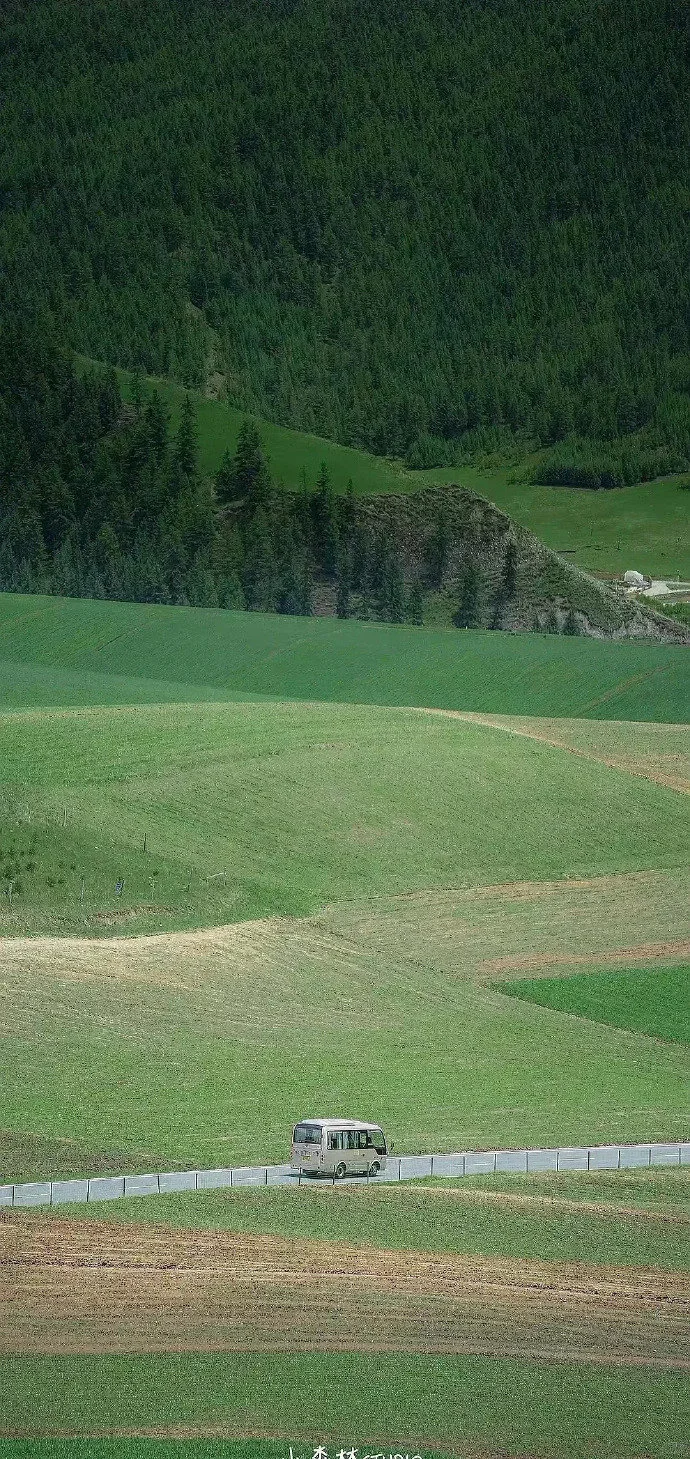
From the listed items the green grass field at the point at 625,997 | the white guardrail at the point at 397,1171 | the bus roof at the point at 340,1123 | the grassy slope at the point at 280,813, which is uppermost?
the grassy slope at the point at 280,813

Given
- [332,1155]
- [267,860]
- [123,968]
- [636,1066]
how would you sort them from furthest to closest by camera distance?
[267,860] < [123,968] < [636,1066] < [332,1155]

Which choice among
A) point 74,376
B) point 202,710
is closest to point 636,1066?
point 202,710

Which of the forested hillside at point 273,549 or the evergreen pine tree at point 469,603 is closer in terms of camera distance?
the evergreen pine tree at point 469,603

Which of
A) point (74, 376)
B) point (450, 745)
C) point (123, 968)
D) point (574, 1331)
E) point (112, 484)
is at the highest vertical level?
point (74, 376)

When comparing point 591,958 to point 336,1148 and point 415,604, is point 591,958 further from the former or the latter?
point 415,604

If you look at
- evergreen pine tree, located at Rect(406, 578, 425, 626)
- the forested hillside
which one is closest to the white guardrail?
the forested hillside

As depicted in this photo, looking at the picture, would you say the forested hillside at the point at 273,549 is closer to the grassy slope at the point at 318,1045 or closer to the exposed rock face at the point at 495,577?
the exposed rock face at the point at 495,577

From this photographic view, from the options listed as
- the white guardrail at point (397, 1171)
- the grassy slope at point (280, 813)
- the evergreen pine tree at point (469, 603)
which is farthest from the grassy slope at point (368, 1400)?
the evergreen pine tree at point (469, 603)

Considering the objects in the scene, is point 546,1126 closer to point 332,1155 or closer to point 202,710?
point 332,1155

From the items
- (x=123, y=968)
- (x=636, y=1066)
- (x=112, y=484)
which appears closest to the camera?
(x=636, y=1066)
